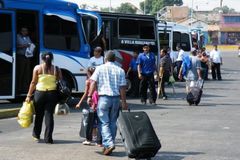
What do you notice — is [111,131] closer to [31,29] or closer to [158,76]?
[31,29]

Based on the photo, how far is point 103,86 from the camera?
9.38 m

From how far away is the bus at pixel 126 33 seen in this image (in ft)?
70.7

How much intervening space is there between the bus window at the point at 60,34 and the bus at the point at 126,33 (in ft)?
12.0

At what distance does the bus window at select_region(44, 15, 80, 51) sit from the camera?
1688 centimetres

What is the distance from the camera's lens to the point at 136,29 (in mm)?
22297

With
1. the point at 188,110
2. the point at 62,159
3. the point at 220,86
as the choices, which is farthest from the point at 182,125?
the point at 220,86

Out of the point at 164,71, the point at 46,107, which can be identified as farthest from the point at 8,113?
the point at 164,71

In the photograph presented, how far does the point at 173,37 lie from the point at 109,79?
23.2 m

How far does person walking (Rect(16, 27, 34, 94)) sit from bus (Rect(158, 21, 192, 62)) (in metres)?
13.6

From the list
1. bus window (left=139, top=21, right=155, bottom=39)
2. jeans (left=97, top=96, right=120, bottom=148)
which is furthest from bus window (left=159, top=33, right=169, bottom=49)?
jeans (left=97, top=96, right=120, bottom=148)

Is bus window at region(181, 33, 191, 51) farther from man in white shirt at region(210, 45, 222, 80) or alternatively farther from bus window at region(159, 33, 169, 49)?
bus window at region(159, 33, 169, 49)

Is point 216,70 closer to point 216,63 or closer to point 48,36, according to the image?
point 216,63

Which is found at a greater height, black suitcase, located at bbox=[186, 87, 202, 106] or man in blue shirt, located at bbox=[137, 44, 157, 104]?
man in blue shirt, located at bbox=[137, 44, 157, 104]

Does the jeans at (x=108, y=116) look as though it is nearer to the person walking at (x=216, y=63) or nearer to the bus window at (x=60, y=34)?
the bus window at (x=60, y=34)
